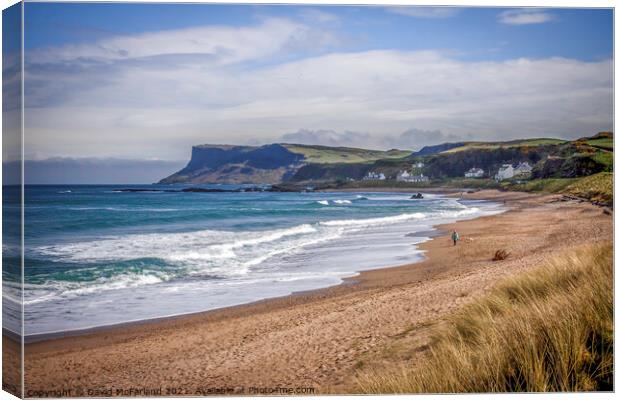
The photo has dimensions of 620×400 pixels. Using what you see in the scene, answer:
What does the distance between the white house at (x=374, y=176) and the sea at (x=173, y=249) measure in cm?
23

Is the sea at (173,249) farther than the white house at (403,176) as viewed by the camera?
No

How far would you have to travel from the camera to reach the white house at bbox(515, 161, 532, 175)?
4.73 m

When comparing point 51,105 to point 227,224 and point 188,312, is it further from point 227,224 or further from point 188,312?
point 227,224

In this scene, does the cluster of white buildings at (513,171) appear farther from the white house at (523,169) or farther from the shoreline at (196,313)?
the shoreline at (196,313)

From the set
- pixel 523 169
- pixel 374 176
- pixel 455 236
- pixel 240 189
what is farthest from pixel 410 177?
pixel 240 189

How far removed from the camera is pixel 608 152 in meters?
4.10

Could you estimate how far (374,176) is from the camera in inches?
217

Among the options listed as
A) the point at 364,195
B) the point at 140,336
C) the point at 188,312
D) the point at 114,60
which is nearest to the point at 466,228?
the point at 364,195

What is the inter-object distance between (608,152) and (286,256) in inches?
142

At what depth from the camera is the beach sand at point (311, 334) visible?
3.52m

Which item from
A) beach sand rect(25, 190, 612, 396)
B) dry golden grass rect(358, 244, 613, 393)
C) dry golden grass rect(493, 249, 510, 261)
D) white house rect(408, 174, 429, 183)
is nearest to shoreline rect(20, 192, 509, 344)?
beach sand rect(25, 190, 612, 396)

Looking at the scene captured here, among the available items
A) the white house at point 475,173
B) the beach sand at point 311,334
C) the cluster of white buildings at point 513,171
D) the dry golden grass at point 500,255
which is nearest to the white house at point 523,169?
the cluster of white buildings at point 513,171

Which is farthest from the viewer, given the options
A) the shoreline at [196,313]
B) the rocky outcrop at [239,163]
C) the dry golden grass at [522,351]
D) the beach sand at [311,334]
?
the rocky outcrop at [239,163]

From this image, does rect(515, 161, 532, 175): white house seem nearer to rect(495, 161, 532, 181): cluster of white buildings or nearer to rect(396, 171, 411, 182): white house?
rect(495, 161, 532, 181): cluster of white buildings
